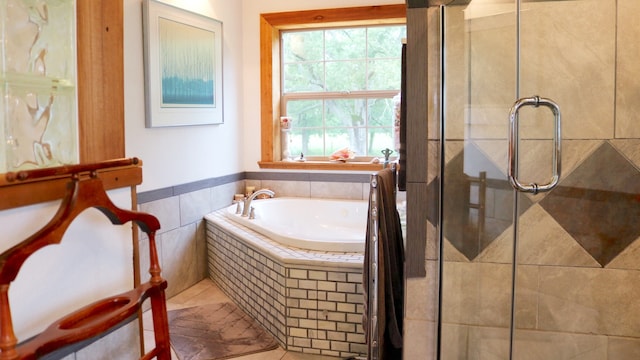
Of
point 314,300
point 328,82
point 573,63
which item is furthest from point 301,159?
point 573,63

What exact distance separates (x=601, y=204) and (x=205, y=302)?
255cm

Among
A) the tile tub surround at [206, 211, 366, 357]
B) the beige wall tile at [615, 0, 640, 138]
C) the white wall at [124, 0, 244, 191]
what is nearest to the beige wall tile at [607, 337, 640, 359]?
the beige wall tile at [615, 0, 640, 138]

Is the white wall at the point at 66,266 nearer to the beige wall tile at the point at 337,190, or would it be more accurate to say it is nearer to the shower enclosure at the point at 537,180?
the shower enclosure at the point at 537,180

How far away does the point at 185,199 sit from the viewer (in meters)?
3.85

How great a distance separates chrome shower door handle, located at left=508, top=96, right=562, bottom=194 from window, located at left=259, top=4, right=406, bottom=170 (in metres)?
2.47

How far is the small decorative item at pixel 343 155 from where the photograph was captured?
452 centimetres

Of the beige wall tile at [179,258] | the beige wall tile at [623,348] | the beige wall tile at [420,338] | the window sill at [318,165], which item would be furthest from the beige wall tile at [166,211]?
the beige wall tile at [623,348]

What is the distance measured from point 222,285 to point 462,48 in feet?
8.57

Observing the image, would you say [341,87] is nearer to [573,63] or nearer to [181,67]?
[181,67]

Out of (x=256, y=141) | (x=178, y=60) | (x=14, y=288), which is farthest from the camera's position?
(x=256, y=141)

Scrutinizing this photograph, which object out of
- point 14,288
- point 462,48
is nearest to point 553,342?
point 462,48

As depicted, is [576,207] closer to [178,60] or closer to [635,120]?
[635,120]

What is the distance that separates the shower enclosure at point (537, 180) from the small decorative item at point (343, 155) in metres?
2.58

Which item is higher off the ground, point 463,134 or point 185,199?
point 463,134
